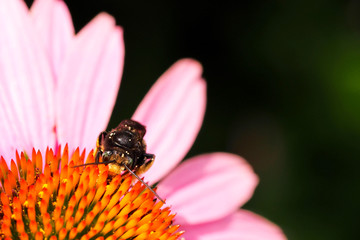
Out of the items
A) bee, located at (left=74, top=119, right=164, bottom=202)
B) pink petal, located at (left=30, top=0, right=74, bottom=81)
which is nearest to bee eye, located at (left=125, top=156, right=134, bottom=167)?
bee, located at (left=74, top=119, right=164, bottom=202)

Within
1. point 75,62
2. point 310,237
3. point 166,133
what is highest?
point 75,62

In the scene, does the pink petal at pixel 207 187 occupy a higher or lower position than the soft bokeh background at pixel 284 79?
lower

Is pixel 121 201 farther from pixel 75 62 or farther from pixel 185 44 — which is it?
pixel 185 44

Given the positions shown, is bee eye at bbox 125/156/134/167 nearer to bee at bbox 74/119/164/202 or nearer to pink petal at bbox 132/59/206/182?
bee at bbox 74/119/164/202

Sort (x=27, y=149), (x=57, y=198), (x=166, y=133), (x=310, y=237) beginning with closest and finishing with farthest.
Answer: (x=57, y=198) → (x=27, y=149) → (x=166, y=133) → (x=310, y=237)

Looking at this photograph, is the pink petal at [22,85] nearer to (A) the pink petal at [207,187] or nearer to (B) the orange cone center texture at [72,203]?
(B) the orange cone center texture at [72,203]

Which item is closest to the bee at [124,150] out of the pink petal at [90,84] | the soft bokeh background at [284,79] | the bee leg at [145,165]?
the bee leg at [145,165]

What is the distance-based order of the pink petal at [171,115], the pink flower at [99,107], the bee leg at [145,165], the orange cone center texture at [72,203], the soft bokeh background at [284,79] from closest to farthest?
the orange cone center texture at [72,203] < the bee leg at [145,165] < the pink flower at [99,107] < the pink petal at [171,115] < the soft bokeh background at [284,79]

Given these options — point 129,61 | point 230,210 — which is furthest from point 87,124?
point 129,61

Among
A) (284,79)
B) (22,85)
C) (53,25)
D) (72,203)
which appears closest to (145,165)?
(72,203)
